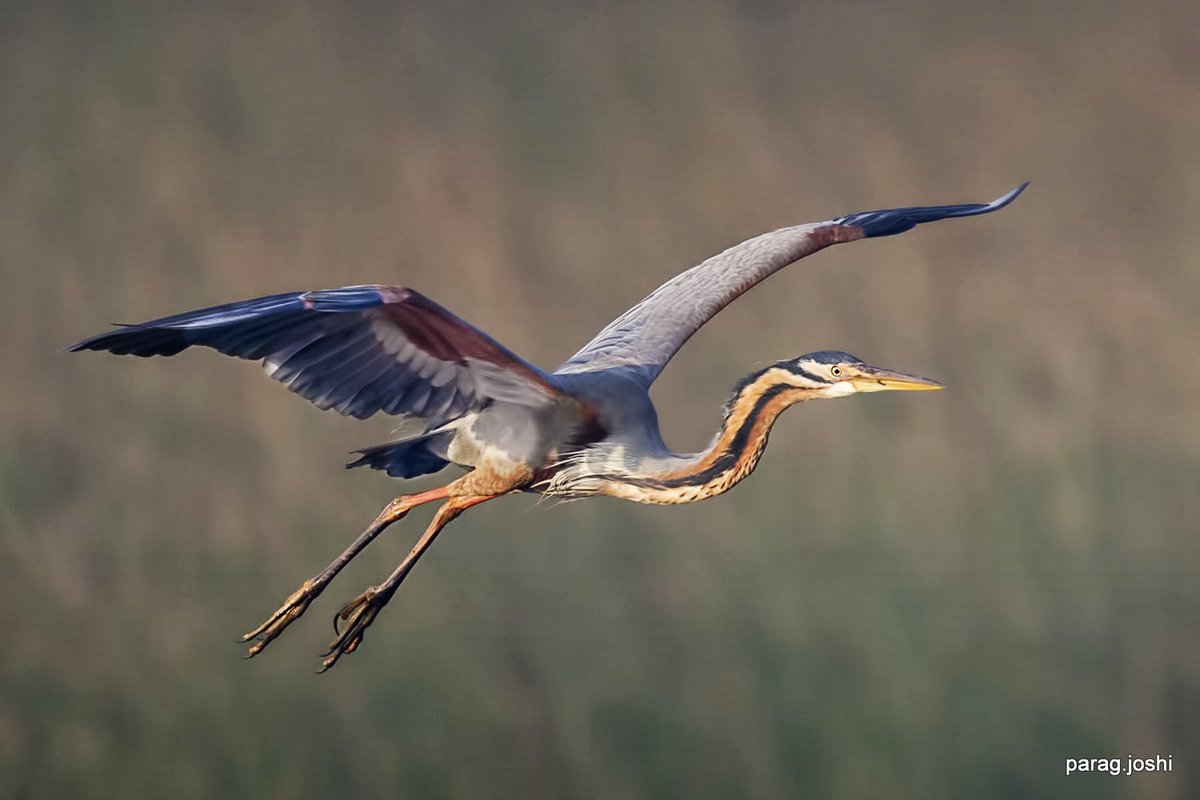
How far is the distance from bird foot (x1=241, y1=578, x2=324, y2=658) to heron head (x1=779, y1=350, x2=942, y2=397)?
1674 millimetres

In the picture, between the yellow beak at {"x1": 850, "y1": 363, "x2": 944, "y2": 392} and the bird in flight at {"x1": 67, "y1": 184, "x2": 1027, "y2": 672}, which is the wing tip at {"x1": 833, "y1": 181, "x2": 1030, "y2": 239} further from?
the yellow beak at {"x1": 850, "y1": 363, "x2": 944, "y2": 392}

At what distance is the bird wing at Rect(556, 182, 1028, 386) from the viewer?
6.22 meters

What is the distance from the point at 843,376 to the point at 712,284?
1461mm

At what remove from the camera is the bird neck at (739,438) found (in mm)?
5355

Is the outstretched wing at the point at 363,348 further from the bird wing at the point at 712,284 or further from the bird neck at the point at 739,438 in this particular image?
the bird wing at the point at 712,284

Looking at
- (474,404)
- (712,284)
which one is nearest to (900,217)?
(712,284)

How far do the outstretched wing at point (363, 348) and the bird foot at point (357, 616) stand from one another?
64 cm

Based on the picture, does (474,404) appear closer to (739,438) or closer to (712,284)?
(739,438)

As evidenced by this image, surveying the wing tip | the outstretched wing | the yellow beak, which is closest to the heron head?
the yellow beak

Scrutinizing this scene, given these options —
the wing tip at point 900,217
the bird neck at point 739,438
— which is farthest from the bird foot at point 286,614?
the wing tip at point 900,217

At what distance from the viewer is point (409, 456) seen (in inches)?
222

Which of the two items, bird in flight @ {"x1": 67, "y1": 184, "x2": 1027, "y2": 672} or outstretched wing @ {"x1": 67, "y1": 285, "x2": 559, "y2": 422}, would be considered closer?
outstretched wing @ {"x1": 67, "y1": 285, "x2": 559, "y2": 422}

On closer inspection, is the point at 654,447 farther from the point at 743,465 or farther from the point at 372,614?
the point at 372,614

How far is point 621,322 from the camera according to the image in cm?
660
